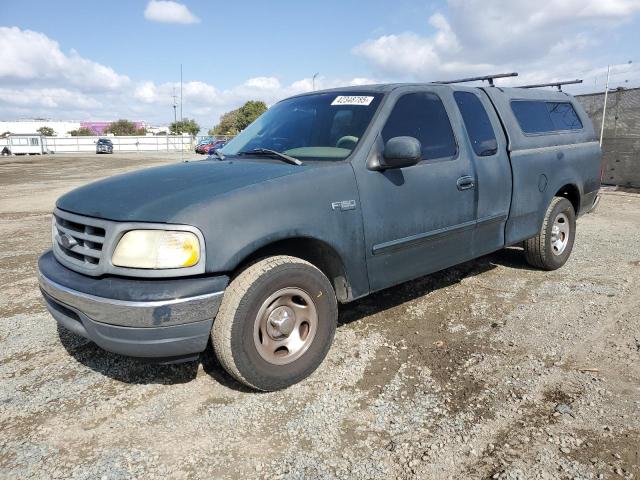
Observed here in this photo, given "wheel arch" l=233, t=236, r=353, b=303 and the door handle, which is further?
the door handle

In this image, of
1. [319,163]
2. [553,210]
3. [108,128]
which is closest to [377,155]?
[319,163]

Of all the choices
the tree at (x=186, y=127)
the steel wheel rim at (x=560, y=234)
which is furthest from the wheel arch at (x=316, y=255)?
the tree at (x=186, y=127)

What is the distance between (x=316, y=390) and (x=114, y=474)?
3.96ft

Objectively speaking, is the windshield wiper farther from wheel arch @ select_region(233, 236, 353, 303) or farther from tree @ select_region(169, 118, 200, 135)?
tree @ select_region(169, 118, 200, 135)

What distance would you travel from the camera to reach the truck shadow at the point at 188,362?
322 cm

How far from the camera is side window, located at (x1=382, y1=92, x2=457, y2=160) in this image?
11.9 feet

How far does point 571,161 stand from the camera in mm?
5305

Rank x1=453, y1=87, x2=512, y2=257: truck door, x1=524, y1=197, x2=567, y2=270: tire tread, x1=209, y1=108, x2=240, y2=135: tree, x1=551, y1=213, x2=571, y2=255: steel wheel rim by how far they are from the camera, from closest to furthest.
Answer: x1=453, y1=87, x2=512, y2=257: truck door
x1=524, y1=197, x2=567, y2=270: tire tread
x1=551, y1=213, x2=571, y2=255: steel wheel rim
x1=209, y1=108, x2=240, y2=135: tree

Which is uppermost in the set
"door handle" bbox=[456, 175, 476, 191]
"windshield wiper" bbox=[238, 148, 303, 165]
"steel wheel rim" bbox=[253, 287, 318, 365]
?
"windshield wiper" bbox=[238, 148, 303, 165]

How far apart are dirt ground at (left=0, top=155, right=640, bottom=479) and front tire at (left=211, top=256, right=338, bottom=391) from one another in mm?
177

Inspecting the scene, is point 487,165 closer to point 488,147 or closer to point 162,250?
point 488,147

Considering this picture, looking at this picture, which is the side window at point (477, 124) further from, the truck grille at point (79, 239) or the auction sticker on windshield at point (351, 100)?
the truck grille at point (79, 239)

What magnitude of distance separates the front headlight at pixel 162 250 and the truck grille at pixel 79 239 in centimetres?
21

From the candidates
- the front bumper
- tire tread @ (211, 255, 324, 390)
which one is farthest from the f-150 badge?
the front bumper
